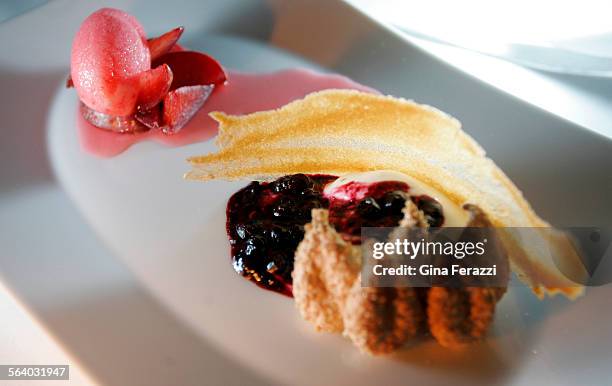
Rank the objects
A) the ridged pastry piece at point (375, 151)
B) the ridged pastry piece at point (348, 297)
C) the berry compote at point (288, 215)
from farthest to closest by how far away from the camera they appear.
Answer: the ridged pastry piece at point (375, 151) < the berry compote at point (288, 215) < the ridged pastry piece at point (348, 297)

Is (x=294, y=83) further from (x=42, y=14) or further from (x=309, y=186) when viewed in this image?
(x=42, y=14)

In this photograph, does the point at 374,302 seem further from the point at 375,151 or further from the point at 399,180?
the point at 375,151

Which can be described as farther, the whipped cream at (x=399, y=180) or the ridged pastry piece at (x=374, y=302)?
the whipped cream at (x=399, y=180)

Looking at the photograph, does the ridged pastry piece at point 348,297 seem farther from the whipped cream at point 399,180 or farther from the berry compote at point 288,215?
the whipped cream at point 399,180

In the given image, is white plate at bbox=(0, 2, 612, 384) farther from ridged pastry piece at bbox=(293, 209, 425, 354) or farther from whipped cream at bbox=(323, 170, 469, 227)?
whipped cream at bbox=(323, 170, 469, 227)

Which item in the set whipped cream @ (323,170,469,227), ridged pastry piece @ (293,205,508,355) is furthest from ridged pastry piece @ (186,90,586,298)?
ridged pastry piece @ (293,205,508,355)

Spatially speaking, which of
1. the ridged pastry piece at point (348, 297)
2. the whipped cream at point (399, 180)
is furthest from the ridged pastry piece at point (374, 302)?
the whipped cream at point (399, 180)
